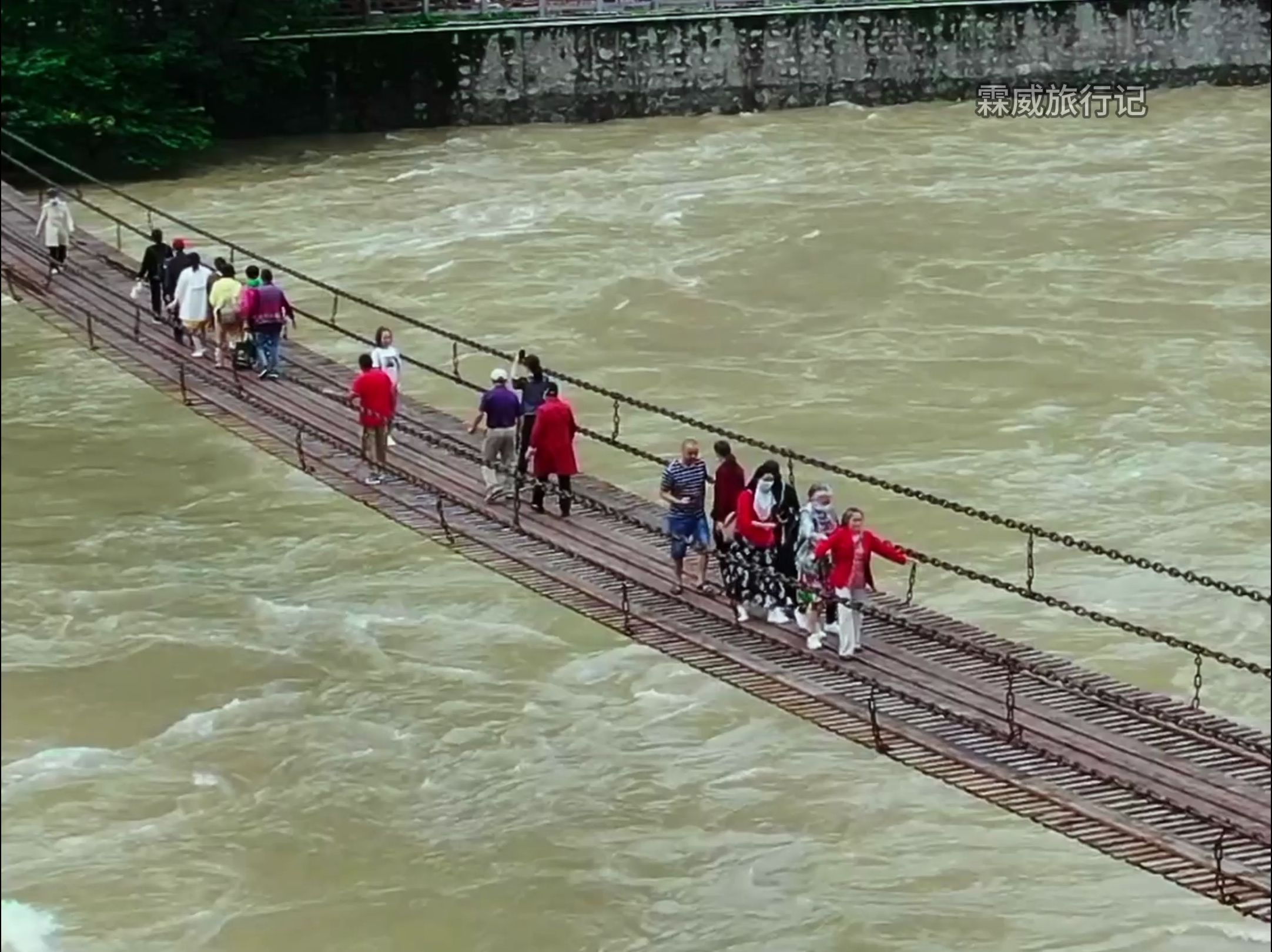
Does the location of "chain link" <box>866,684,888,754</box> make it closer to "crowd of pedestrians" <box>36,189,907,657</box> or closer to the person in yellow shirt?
"crowd of pedestrians" <box>36,189,907,657</box>

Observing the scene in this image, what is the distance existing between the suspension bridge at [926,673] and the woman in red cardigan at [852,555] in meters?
0.14

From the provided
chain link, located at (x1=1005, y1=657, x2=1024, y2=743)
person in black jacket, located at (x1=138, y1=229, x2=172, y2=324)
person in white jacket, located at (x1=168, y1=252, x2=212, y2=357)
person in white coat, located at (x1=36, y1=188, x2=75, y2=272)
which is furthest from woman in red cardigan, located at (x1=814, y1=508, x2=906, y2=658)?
person in white coat, located at (x1=36, y1=188, x2=75, y2=272)

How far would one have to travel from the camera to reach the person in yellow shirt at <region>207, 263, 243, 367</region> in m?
14.0

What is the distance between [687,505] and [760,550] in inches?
20.9

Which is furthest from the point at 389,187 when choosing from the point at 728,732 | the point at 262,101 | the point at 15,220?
the point at 728,732

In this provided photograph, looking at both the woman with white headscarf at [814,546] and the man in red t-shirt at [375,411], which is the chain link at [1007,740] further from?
the man in red t-shirt at [375,411]

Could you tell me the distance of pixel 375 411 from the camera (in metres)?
12.3

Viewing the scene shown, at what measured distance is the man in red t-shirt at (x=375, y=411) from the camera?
40.4 feet

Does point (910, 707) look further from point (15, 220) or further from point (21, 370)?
point (21, 370)

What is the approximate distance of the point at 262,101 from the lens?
31594mm

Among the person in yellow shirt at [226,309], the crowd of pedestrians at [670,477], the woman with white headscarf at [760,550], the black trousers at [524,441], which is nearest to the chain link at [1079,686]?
the crowd of pedestrians at [670,477]

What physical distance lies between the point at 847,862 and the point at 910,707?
2086 millimetres

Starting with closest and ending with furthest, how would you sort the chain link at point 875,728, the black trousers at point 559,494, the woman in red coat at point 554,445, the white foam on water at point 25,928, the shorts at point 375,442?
the chain link at point 875,728, the white foam on water at point 25,928, the woman in red coat at point 554,445, the black trousers at point 559,494, the shorts at point 375,442

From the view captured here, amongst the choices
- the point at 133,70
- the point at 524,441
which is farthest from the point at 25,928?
the point at 133,70
